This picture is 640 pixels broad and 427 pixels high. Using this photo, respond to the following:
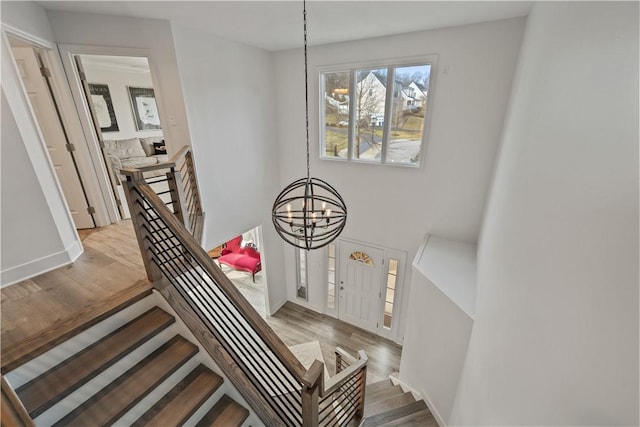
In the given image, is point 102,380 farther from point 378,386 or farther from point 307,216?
point 378,386

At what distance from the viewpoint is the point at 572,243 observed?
1.09m

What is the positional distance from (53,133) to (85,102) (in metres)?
0.51

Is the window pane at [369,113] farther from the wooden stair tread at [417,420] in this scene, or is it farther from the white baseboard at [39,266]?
the white baseboard at [39,266]

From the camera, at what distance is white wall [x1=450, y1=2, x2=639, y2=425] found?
0.78 metres

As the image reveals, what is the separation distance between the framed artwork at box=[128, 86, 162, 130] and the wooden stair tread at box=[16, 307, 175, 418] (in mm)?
6732

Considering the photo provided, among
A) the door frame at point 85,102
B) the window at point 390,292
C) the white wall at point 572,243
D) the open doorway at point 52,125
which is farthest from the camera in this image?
the window at point 390,292

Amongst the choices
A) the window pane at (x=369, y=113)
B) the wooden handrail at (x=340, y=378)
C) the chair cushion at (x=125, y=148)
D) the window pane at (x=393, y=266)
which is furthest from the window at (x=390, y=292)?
the chair cushion at (x=125, y=148)

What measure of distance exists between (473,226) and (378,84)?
2532 mm

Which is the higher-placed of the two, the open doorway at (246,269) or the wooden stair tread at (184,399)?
the wooden stair tread at (184,399)

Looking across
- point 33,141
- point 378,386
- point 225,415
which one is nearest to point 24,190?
point 33,141

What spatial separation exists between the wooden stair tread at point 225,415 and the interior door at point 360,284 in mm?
3276

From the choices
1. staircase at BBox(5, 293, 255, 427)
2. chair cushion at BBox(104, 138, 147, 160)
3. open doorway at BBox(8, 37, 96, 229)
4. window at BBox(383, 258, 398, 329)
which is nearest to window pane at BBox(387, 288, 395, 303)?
window at BBox(383, 258, 398, 329)

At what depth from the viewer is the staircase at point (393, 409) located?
3.12m

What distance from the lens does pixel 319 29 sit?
3.40m
